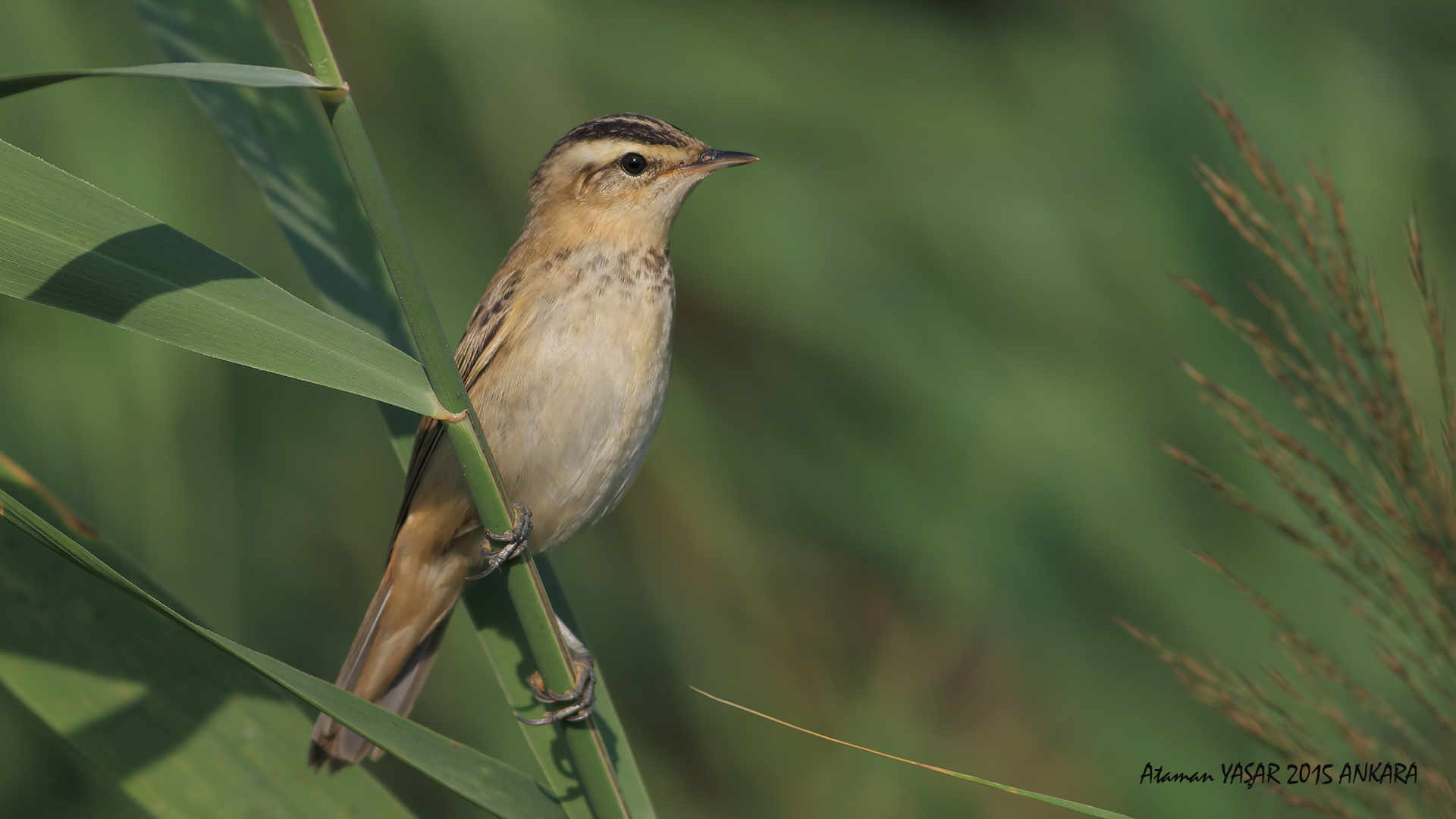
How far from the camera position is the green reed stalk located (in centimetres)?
136

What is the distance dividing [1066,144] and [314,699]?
117 inches

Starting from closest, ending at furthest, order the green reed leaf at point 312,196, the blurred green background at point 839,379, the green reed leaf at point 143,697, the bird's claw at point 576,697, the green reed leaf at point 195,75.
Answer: the green reed leaf at point 195,75 < the bird's claw at point 576,697 < the green reed leaf at point 143,697 < the green reed leaf at point 312,196 < the blurred green background at point 839,379

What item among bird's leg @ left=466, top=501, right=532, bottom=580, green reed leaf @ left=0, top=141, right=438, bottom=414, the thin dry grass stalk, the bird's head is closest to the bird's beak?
the bird's head

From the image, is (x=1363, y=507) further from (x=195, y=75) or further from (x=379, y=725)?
(x=195, y=75)

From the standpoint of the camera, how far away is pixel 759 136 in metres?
3.64

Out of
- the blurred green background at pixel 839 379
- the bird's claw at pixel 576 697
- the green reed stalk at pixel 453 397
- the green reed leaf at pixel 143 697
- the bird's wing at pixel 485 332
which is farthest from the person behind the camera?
the blurred green background at pixel 839 379

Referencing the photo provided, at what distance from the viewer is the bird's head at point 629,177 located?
2.73 metres

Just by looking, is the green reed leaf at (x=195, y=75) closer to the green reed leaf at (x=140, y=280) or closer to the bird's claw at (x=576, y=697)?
the green reed leaf at (x=140, y=280)

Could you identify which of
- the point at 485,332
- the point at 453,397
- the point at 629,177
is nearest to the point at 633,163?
the point at 629,177

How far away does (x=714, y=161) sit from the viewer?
108 inches

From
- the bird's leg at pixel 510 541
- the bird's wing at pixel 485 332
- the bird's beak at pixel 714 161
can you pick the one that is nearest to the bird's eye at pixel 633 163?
the bird's beak at pixel 714 161

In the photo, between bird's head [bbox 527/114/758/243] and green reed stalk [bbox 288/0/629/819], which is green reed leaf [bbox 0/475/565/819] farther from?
bird's head [bbox 527/114/758/243]

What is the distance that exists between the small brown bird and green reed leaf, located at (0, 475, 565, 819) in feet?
2.50

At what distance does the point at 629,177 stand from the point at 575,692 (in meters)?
1.42
